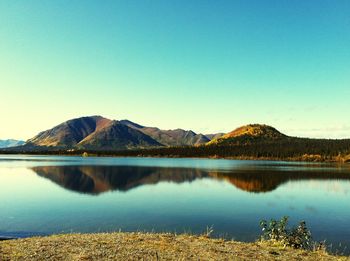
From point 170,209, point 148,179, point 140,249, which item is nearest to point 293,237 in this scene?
point 140,249

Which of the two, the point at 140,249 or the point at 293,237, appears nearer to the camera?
the point at 140,249

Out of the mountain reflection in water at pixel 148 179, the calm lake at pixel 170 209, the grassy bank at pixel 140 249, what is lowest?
the calm lake at pixel 170 209

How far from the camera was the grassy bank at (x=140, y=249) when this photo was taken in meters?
19.5

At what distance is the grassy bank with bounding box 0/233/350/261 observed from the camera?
1946cm

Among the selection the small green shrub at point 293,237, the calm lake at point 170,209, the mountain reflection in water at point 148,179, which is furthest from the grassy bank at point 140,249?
the mountain reflection in water at point 148,179

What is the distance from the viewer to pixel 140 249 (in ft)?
69.7

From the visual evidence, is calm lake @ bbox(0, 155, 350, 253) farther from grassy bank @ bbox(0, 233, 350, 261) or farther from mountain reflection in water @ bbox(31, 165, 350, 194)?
grassy bank @ bbox(0, 233, 350, 261)

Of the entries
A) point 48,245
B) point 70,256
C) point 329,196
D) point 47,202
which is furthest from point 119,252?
point 329,196

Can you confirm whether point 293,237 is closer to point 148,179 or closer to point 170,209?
point 170,209

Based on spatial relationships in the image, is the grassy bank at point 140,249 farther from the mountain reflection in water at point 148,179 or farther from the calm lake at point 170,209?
the mountain reflection in water at point 148,179

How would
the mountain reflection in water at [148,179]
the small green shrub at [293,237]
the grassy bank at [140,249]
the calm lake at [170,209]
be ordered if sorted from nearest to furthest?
the grassy bank at [140,249] < the small green shrub at [293,237] < the calm lake at [170,209] < the mountain reflection in water at [148,179]

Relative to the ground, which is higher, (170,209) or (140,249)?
(140,249)

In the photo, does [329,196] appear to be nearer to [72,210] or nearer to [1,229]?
[72,210]

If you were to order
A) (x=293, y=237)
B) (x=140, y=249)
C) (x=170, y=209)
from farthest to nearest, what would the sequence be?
(x=170, y=209), (x=293, y=237), (x=140, y=249)
